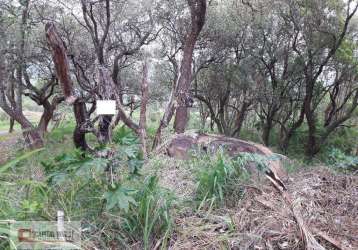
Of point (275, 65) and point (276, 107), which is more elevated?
point (275, 65)

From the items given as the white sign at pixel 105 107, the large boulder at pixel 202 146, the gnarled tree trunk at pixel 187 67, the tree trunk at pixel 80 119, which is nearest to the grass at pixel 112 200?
the white sign at pixel 105 107

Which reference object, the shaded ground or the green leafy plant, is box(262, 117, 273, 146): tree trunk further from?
the green leafy plant

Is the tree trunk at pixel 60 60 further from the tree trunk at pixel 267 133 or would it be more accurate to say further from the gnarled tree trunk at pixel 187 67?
the tree trunk at pixel 267 133

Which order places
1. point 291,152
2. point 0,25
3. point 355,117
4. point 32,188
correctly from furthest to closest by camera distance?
point 355,117 < point 291,152 < point 0,25 < point 32,188

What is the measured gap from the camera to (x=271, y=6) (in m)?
8.80

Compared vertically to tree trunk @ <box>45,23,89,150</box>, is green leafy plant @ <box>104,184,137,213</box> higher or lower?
lower

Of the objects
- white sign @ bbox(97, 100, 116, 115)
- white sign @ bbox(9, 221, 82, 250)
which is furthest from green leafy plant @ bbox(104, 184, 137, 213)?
white sign @ bbox(97, 100, 116, 115)

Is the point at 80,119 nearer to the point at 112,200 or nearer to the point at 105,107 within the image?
the point at 105,107

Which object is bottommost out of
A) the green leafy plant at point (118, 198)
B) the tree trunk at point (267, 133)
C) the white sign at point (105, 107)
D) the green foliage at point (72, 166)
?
the tree trunk at point (267, 133)

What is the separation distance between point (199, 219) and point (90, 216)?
76 centimetres

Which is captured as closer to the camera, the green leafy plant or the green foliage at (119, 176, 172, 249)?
the green leafy plant

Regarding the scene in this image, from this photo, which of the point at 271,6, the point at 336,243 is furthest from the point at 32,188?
the point at 271,6

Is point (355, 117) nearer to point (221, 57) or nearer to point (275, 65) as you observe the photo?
point (275, 65)

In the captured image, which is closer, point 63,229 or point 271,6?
point 63,229
